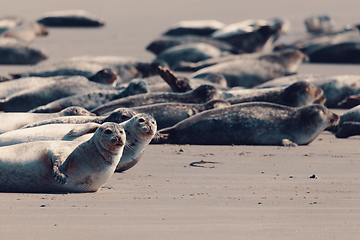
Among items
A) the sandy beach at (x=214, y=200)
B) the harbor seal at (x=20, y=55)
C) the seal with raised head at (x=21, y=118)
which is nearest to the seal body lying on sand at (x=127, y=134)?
the sandy beach at (x=214, y=200)

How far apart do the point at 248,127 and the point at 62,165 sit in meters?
2.85

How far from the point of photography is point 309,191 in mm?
4516

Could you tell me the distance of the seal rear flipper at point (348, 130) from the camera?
7.18 metres

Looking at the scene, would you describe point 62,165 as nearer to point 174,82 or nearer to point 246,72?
point 174,82

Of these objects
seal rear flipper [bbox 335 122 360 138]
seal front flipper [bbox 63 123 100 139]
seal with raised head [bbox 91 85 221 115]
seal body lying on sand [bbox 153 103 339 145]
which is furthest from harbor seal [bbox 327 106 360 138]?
seal front flipper [bbox 63 123 100 139]

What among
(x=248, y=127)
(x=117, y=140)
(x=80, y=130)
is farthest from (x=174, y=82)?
(x=117, y=140)

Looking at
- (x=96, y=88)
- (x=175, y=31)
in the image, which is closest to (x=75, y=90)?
(x=96, y=88)

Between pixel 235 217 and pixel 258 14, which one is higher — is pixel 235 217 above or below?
above

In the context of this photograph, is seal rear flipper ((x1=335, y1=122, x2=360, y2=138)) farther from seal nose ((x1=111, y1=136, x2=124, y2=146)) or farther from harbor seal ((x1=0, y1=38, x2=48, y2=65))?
harbor seal ((x1=0, y1=38, x2=48, y2=65))

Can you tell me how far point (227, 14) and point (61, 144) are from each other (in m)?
24.6

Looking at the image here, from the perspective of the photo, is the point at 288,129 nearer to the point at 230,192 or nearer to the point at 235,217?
the point at 230,192

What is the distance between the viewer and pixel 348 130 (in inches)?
283

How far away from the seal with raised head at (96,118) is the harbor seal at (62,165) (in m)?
1.36

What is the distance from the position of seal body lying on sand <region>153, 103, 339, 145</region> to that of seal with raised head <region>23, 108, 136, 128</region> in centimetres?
75
